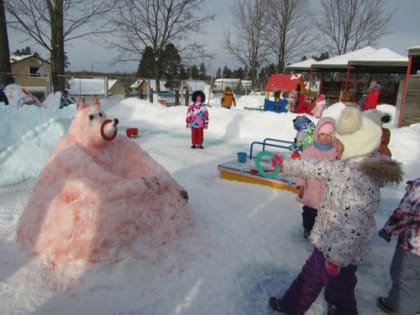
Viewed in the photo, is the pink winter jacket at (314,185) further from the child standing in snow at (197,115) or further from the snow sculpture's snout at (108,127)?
the child standing in snow at (197,115)

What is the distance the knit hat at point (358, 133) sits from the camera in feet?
6.37

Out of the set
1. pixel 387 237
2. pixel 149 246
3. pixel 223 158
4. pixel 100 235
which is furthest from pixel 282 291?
pixel 223 158

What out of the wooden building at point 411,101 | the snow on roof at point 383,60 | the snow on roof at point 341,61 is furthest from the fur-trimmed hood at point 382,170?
the snow on roof at point 341,61

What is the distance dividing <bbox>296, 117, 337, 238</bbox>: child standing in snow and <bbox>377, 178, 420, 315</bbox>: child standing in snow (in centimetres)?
96

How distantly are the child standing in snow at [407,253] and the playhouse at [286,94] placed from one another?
12912 mm

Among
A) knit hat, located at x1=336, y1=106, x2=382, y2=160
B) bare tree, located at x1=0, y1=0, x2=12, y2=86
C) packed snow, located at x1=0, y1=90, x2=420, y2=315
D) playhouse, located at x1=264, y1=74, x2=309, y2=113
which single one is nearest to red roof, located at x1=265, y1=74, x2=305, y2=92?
playhouse, located at x1=264, y1=74, x2=309, y2=113

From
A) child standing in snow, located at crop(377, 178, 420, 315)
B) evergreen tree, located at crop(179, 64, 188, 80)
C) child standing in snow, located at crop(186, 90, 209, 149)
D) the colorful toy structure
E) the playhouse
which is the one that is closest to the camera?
child standing in snow, located at crop(377, 178, 420, 315)

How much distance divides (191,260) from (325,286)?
4.39ft

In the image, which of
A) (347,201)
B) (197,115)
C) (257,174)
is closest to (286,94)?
(197,115)

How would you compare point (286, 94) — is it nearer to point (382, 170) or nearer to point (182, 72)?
point (182, 72)

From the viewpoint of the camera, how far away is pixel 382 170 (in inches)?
70.9

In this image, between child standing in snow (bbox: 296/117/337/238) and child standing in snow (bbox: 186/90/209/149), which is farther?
child standing in snow (bbox: 186/90/209/149)

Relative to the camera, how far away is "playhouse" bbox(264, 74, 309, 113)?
50.2ft

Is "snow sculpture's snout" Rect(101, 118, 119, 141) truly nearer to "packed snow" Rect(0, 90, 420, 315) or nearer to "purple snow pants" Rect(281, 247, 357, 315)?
"packed snow" Rect(0, 90, 420, 315)
